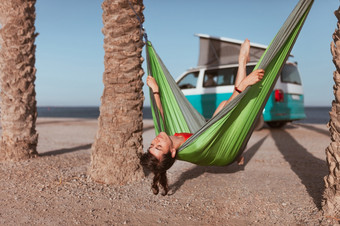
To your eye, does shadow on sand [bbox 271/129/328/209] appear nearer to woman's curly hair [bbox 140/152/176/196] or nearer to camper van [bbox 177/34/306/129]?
camper van [bbox 177/34/306/129]

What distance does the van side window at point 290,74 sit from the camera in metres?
8.38

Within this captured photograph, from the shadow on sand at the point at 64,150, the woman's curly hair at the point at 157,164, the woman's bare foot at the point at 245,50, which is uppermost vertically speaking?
the woman's bare foot at the point at 245,50

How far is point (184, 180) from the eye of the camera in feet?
13.0

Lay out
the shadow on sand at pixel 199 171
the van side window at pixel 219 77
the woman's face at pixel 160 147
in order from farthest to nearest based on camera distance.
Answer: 1. the van side window at pixel 219 77
2. the shadow on sand at pixel 199 171
3. the woman's face at pixel 160 147

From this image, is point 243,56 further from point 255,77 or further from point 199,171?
point 199,171

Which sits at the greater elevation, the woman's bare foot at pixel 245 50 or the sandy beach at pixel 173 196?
the woman's bare foot at pixel 245 50

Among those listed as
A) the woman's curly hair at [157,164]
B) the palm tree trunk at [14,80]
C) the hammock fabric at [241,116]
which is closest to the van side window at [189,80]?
the palm tree trunk at [14,80]

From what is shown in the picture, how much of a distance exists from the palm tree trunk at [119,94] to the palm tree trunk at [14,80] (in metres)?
1.87

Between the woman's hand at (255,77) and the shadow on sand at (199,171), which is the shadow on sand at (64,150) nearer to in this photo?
the shadow on sand at (199,171)

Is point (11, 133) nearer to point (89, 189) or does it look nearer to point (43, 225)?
point (89, 189)

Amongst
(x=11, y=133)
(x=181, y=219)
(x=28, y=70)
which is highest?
(x=28, y=70)

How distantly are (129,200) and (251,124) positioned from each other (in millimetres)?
1656

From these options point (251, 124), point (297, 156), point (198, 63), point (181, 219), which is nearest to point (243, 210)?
point (181, 219)

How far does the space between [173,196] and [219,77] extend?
6.10 m
